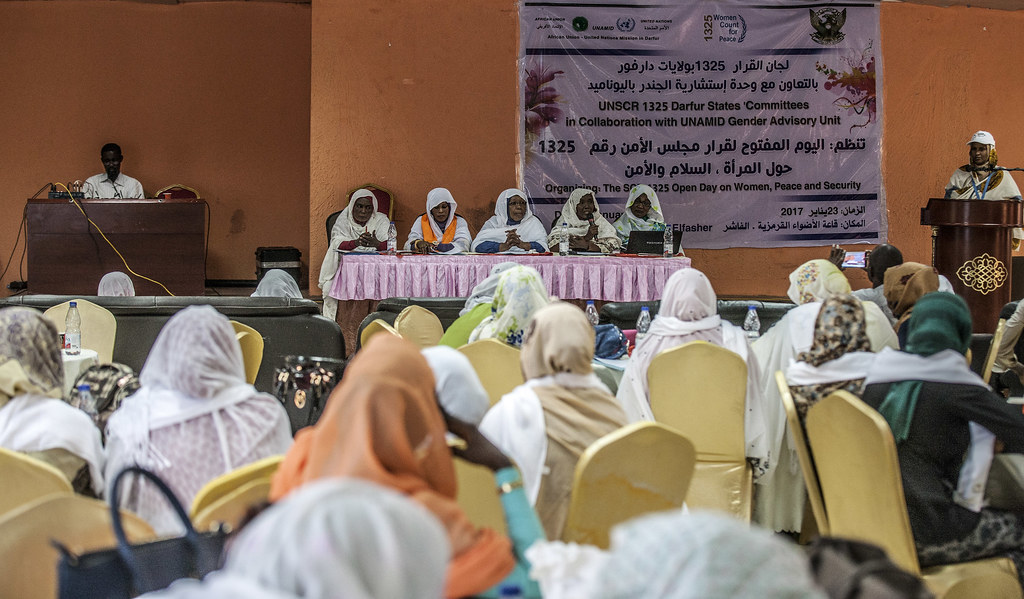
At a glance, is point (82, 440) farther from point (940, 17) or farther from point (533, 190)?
point (940, 17)

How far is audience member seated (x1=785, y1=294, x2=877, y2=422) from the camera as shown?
280 centimetres

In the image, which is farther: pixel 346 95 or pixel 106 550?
pixel 346 95

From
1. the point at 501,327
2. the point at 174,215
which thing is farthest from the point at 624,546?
the point at 174,215

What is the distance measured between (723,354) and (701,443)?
33cm

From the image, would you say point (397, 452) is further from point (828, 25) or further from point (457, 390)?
point (828, 25)

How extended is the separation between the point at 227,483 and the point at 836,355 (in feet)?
6.33

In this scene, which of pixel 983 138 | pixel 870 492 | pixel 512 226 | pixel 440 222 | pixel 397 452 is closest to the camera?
pixel 397 452

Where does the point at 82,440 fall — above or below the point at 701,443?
above

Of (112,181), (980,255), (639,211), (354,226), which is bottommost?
(980,255)

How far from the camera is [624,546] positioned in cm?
97

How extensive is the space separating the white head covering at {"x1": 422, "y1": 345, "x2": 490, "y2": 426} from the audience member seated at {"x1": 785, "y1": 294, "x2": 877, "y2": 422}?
1458mm

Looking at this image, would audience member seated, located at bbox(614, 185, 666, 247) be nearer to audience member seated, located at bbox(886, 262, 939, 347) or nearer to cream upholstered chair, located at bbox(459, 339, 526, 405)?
audience member seated, located at bbox(886, 262, 939, 347)

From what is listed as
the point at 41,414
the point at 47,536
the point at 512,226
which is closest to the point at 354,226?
the point at 512,226

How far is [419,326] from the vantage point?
14.4ft
